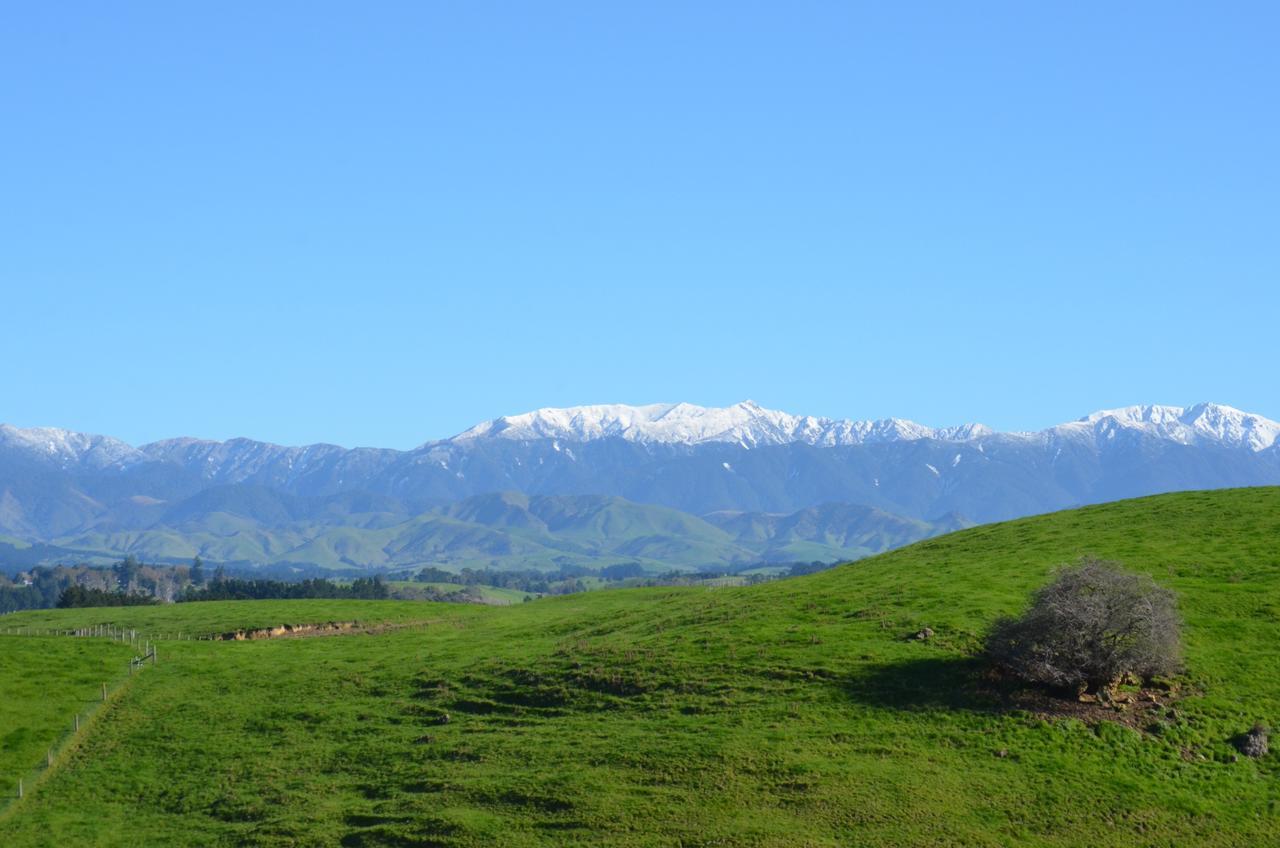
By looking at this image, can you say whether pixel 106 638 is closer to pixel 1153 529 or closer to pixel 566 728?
pixel 566 728

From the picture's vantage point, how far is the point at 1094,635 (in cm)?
6525

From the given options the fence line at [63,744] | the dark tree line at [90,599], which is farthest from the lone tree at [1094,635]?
the dark tree line at [90,599]

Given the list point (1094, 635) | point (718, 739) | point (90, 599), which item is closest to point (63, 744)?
point (718, 739)

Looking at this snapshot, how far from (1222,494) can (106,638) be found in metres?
85.4

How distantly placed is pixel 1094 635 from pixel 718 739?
1791 cm

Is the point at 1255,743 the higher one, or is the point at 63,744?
the point at 1255,743

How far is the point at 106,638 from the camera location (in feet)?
343

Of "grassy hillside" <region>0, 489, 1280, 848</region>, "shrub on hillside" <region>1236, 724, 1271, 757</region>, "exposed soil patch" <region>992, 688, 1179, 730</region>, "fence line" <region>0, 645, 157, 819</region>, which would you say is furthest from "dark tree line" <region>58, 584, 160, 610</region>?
"shrub on hillside" <region>1236, 724, 1271, 757</region>

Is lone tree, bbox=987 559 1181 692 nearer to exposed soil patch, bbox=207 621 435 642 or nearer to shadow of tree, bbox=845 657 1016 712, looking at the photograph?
shadow of tree, bbox=845 657 1016 712

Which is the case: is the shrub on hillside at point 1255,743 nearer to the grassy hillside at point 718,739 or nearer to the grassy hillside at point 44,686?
the grassy hillside at point 718,739

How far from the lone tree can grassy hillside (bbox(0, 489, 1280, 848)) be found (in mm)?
2128

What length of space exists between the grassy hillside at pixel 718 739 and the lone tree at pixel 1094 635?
83.8 inches

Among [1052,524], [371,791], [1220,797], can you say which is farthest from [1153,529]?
[371,791]

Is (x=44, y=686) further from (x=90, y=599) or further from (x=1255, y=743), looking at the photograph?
(x=90, y=599)
